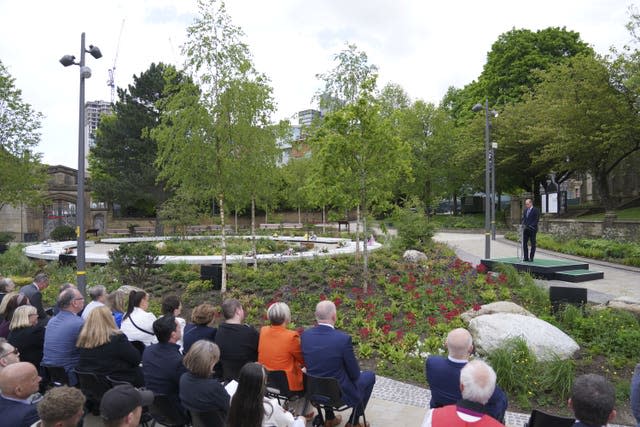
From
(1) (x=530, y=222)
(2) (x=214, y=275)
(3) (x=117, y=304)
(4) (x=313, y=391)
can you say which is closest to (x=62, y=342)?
(3) (x=117, y=304)

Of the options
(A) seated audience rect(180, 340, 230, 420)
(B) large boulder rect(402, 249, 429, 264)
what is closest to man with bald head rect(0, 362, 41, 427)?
(A) seated audience rect(180, 340, 230, 420)

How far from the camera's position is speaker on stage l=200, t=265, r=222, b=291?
36.4 feet

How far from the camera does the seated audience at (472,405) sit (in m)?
2.66

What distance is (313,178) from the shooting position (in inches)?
420

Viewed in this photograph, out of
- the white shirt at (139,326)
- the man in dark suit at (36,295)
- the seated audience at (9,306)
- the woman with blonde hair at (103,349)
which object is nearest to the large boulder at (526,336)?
the white shirt at (139,326)

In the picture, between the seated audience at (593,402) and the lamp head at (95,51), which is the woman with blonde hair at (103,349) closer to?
the seated audience at (593,402)

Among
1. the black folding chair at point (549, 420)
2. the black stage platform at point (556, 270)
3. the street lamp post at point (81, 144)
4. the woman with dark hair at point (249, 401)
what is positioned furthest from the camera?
the black stage platform at point (556, 270)

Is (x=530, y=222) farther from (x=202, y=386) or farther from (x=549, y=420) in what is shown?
(x=202, y=386)

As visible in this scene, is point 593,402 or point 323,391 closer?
point 593,402

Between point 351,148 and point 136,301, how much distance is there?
20.1 feet

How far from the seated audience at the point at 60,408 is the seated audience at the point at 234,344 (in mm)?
1981

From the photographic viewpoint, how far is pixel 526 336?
631 cm

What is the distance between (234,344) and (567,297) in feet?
20.9

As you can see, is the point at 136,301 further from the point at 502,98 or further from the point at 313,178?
the point at 502,98
